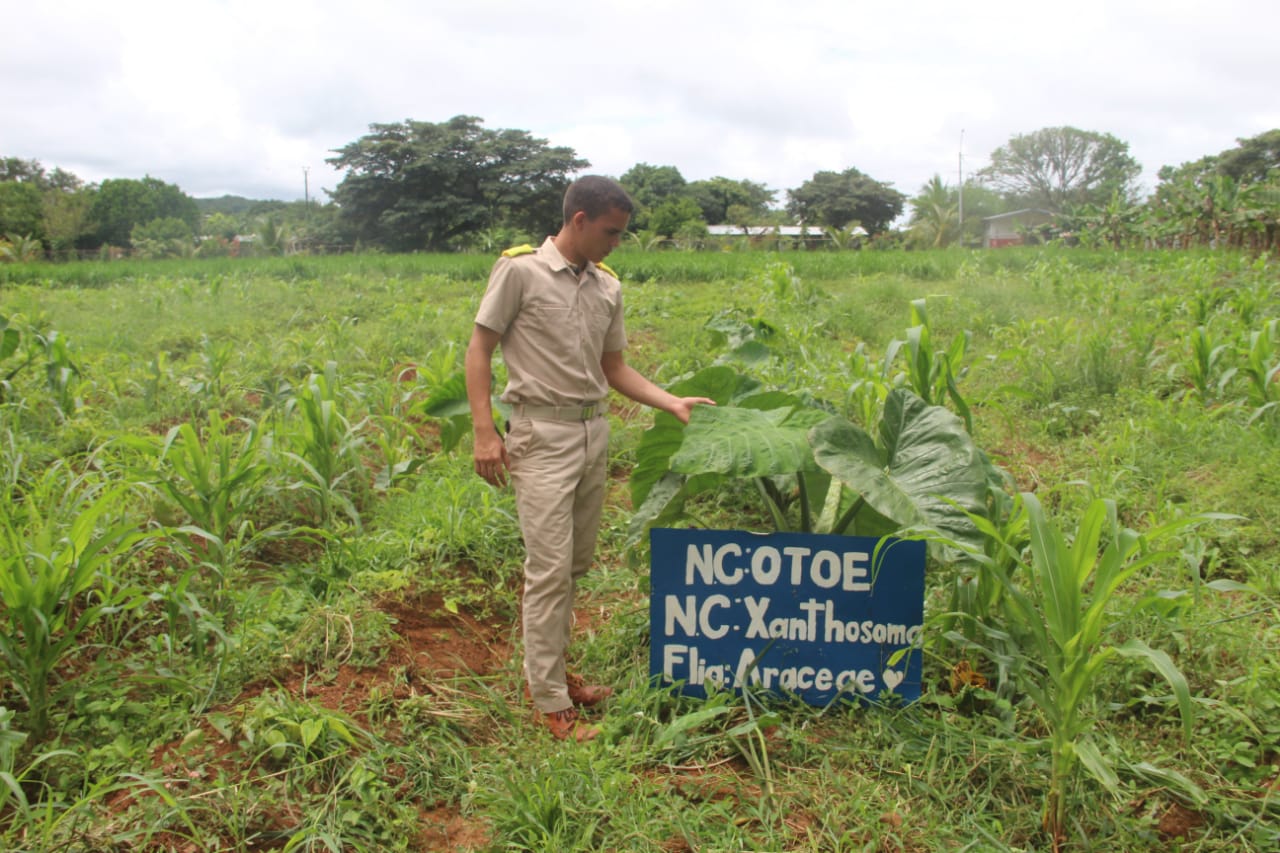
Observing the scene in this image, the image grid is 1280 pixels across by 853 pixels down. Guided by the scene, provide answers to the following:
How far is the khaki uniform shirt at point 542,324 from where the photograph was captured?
→ 212cm

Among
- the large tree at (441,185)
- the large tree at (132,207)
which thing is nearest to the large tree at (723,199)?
the large tree at (441,185)

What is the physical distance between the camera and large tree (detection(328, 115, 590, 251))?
97.7 feet

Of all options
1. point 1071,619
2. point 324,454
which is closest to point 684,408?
point 1071,619

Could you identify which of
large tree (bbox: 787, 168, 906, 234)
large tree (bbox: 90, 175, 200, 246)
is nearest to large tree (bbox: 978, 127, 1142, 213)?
large tree (bbox: 787, 168, 906, 234)

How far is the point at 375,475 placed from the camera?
150 inches

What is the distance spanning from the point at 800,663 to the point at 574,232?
48.1 inches

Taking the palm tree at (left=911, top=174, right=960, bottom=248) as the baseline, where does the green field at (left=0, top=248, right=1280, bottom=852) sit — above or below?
below

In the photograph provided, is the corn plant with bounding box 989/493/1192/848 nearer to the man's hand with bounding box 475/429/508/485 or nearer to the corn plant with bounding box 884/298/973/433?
the man's hand with bounding box 475/429/508/485

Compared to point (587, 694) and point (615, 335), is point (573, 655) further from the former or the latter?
point (615, 335)

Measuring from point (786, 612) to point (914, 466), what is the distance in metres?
0.50

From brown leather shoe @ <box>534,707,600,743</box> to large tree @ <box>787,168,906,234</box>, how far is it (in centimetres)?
4091

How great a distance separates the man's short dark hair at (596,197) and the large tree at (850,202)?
4059 cm

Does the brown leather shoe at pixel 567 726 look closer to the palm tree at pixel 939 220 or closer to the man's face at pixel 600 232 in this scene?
the man's face at pixel 600 232

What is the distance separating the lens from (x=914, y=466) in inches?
86.1
